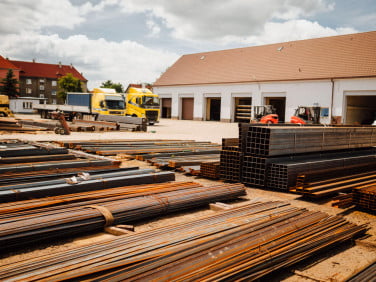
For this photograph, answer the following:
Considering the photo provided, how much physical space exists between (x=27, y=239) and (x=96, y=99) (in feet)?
86.5

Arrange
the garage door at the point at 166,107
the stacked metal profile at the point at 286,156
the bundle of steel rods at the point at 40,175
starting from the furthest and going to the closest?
the garage door at the point at 166,107 → the stacked metal profile at the point at 286,156 → the bundle of steel rods at the point at 40,175

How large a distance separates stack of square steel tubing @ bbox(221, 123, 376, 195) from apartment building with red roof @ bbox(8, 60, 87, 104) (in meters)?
79.3

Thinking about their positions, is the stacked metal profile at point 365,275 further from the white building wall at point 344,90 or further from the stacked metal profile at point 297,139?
the white building wall at point 344,90

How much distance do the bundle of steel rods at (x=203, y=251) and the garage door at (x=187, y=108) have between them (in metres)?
39.7

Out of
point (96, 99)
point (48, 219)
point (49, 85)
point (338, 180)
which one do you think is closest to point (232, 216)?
point (48, 219)

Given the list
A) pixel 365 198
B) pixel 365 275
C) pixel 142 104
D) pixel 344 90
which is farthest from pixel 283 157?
pixel 344 90

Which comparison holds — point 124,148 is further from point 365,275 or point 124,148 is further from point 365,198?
point 365,275

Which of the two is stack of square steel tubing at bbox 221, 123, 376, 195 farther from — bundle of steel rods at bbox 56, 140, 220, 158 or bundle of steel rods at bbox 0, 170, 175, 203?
bundle of steel rods at bbox 56, 140, 220, 158

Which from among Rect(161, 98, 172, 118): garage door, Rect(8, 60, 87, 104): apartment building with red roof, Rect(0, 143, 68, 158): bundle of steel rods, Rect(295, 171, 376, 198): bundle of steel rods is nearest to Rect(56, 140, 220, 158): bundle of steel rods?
Rect(0, 143, 68, 158): bundle of steel rods

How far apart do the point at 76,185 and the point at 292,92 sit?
3051 centimetres

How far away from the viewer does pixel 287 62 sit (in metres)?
35.8

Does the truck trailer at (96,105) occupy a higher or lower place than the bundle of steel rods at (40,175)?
higher

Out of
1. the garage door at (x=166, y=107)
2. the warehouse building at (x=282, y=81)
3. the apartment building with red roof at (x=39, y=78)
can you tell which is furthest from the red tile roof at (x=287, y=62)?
the apartment building with red roof at (x=39, y=78)

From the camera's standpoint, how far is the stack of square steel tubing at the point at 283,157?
719 cm
